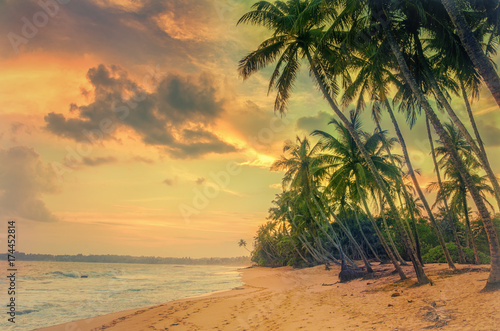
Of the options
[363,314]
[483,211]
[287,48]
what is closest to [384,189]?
[483,211]

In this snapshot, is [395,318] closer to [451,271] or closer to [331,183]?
[451,271]

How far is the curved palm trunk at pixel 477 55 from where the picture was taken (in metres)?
6.92

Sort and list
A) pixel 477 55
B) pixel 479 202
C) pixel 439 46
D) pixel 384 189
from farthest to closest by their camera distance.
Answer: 1. pixel 384 189
2. pixel 439 46
3. pixel 479 202
4. pixel 477 55

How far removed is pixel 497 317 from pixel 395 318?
1944 millimetres

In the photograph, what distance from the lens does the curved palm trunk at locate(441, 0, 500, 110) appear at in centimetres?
692

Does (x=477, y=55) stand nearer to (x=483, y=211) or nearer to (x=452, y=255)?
(x=483, y=211)

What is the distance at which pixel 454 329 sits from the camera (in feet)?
16.2

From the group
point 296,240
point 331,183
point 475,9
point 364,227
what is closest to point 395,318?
point 331,183

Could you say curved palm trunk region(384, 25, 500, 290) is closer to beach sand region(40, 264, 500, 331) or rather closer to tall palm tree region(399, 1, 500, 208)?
beach sand region(40, 264, 500, 331)

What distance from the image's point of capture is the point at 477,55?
726 cm

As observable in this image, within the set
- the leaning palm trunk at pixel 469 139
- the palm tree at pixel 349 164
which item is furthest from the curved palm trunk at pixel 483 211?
the palm tree at pixel 349 164

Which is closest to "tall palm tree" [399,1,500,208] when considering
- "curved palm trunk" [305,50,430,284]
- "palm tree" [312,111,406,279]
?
"curved palm trunk" [305,50,430,284]

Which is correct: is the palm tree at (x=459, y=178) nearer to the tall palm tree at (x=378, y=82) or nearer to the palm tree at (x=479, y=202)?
the tall palm tree at (x=378, y=82)

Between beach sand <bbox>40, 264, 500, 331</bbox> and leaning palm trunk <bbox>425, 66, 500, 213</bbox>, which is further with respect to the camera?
leaning palm trunk <bbox>425, 66, 500, 213</bbox>
